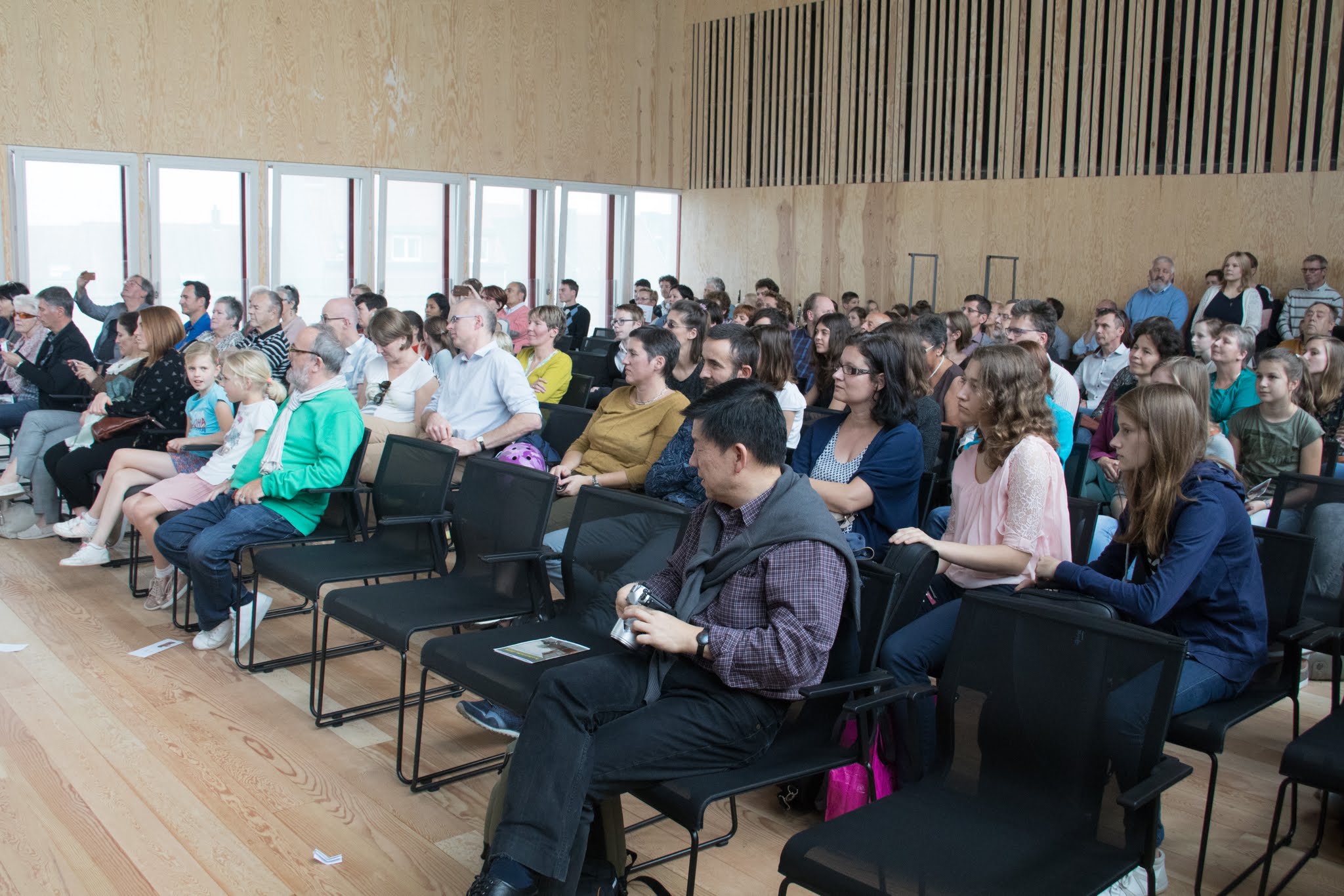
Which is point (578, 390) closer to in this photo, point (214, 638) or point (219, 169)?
point (214, 638)

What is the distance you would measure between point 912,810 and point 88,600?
4166 millimetres

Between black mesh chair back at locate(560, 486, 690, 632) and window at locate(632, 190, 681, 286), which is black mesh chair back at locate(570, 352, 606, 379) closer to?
black mesh chair back at locate(560, 486, 690, 632)

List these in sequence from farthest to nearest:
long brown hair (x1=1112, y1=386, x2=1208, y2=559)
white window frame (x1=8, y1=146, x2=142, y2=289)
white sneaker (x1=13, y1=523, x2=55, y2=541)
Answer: white window frame (x1=8, y1=146, x2=142, y2=289) → white sneaker (x1=13, y1=523, x2=55, y2=541) → long brown hair (x1=1112, y1=386, x2=1208, y2=559)

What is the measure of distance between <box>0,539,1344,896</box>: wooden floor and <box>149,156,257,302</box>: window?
7.97 m

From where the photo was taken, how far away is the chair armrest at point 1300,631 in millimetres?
2680

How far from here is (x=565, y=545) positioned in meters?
3.23

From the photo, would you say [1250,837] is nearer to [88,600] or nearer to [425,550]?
[425,550]

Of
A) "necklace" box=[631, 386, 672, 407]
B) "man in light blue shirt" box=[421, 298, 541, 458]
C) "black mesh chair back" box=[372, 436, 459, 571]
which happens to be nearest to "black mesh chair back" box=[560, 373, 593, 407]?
"man in light blue shirt" box=[421, 298, 541, 458]

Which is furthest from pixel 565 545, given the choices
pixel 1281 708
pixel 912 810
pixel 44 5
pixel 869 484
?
pixel 44 5

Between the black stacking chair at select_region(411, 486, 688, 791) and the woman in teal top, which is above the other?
the woman in teal top

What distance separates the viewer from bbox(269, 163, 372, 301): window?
1197 cm

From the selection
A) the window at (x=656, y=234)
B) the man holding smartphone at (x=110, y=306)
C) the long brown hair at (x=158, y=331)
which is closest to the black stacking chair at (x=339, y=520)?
the long brown hair at (x=158, y=331)

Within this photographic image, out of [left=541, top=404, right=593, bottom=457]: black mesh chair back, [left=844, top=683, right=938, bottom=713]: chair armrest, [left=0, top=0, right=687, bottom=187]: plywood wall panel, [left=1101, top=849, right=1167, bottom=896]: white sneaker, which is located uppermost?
[left=0, top=0, right=687, bottom=187]: plywood wall panel

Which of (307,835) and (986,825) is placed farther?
(307,835)
